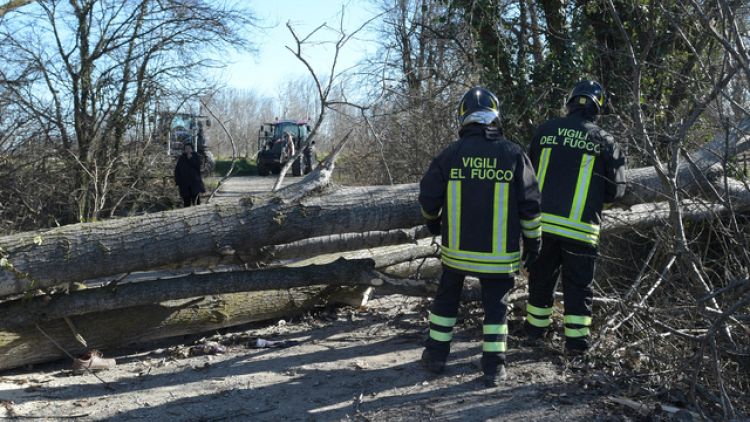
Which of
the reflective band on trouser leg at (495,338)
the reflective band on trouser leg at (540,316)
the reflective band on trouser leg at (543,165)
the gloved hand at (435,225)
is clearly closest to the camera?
the reflective band on trouser leg at (495,338)

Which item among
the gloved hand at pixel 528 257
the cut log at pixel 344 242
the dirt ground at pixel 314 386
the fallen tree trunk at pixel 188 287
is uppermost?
the gloved hand at pixel 528 257

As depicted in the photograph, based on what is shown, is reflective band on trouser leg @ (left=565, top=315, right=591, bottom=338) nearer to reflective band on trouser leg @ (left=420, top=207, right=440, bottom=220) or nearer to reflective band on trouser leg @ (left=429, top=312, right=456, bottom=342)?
reflective band on trouser leg @ (left=429, top=312, right=456, bottom=342)

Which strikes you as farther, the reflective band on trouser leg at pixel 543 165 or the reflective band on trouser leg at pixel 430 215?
the reflective band on trouser leg at pixel 543 165

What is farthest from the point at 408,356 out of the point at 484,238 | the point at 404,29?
the point at 404,29

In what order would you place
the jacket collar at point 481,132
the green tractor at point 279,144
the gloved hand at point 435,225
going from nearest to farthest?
the jacket collar at point 481,132 < the gloved hand at point 435,225 < the green tractor at point 279,144

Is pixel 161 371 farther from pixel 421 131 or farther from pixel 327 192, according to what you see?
pixel 421 131

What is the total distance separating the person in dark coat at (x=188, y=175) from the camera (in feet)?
37.4

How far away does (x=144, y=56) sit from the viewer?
12.0 metres

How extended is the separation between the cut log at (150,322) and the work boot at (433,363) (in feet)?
5.71

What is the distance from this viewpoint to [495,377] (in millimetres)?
4000

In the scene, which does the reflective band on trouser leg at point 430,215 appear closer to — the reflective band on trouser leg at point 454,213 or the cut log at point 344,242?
the reflective band on trouser leg at point 454,213

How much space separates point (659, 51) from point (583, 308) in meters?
4.58

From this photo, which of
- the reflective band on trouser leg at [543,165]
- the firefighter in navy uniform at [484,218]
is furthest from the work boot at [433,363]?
the reflective band on trouser leg at [543,165]

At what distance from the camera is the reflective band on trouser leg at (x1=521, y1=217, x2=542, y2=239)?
13.4 feet
